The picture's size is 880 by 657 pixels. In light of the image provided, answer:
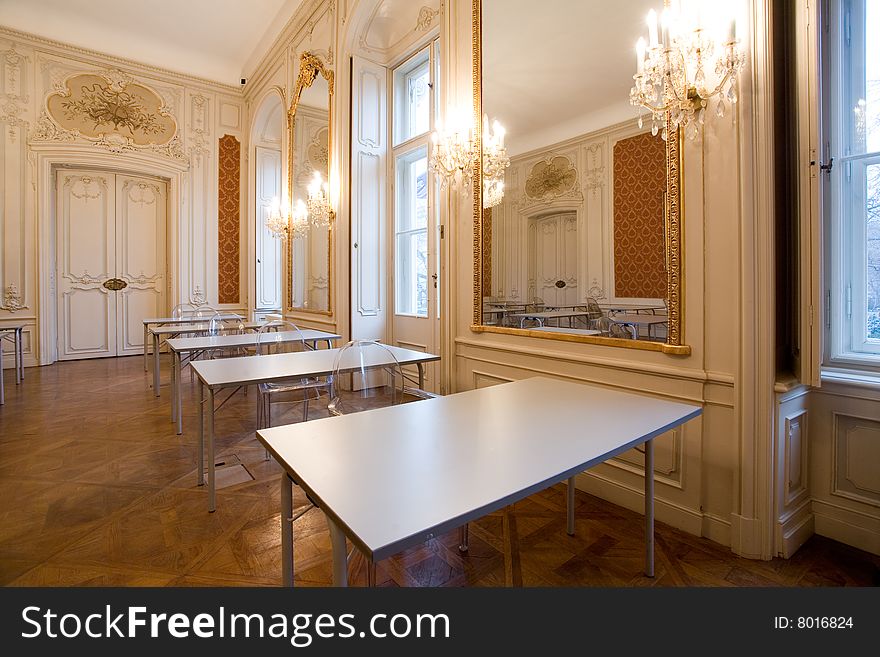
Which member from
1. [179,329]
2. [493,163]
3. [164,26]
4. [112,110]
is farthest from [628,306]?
[112,110]

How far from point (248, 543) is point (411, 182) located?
4176mm

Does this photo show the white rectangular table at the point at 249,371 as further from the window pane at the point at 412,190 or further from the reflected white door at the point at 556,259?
the window pane at the point at 412,190

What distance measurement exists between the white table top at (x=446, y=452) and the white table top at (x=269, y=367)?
936 mm

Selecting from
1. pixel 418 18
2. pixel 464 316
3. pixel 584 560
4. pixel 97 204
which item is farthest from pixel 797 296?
pixel 97 204

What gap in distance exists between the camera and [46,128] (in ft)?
21.4

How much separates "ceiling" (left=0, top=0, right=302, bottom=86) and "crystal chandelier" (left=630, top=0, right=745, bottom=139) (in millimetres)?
5724

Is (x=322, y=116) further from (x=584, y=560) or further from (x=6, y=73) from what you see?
(x=584, y=560)

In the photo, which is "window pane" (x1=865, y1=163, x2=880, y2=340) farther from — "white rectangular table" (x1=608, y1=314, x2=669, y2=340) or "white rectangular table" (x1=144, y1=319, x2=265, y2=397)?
"white rectangular table" (x1=144, y1=319, x2=265, y2=397)

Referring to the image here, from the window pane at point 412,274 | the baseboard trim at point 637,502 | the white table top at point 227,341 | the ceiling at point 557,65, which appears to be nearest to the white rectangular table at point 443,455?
the baseboard trim at point 637,502

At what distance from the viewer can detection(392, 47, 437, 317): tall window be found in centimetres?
500

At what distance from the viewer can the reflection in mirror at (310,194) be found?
18.2ft

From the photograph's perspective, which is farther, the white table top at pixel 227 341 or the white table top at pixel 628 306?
the white table top at pixel 227 341

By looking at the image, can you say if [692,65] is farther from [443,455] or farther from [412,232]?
[412,232]

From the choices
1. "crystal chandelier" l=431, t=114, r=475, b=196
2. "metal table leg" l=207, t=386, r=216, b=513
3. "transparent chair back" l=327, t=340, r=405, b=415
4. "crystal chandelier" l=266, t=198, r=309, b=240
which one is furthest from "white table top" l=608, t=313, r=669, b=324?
"crystal chandelier" l=266, t=198, r=309, b=240
